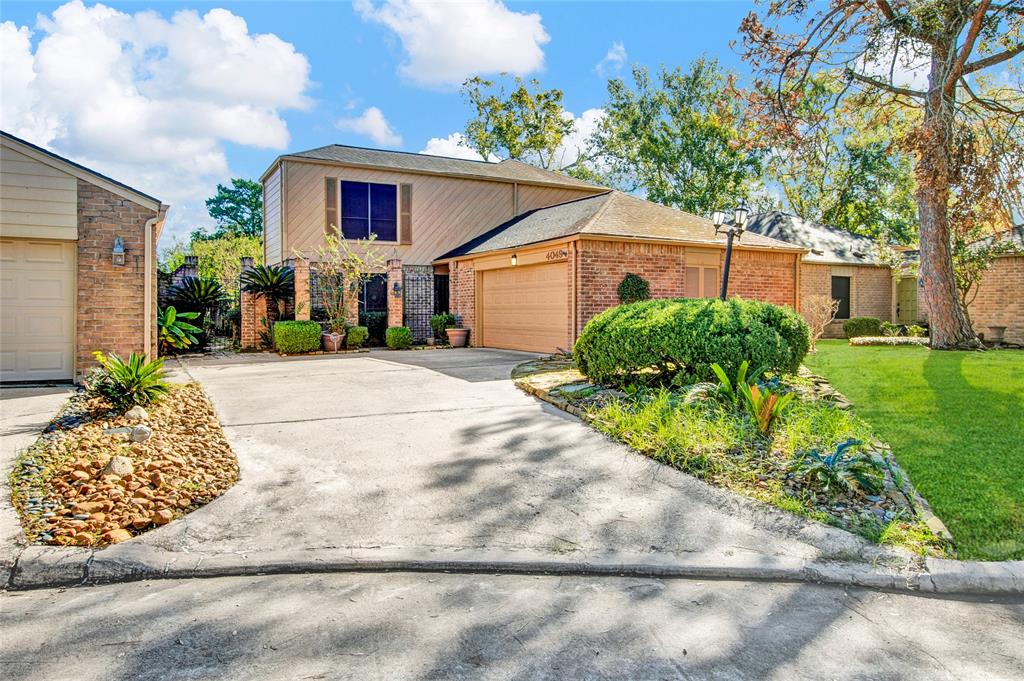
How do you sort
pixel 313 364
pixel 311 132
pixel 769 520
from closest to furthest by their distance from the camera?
Answer: pixel 769 520 < pixel 313 364 < pixel 311 132

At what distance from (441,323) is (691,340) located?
36.9ft

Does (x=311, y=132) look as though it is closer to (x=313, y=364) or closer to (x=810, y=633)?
(x=313, y=364)

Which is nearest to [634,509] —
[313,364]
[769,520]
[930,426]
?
[769,520]

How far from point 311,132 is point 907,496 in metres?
23.8

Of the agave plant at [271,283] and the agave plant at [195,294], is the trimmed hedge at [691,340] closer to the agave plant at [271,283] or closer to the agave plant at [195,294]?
the agave plant at [271,283]

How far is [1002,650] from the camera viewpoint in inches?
101

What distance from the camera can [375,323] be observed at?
57.1ft

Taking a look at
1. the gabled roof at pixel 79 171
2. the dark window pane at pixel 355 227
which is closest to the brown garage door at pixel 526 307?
the dark window pane at pixel 355 227

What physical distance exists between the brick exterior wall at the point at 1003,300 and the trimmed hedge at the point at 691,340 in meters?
13.6

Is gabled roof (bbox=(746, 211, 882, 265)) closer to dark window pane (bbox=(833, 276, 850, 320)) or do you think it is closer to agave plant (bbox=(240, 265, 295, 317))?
dark window pane (bbox=(833, 276, 850, 320))

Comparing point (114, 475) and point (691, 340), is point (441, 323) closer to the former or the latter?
point (691, 340)

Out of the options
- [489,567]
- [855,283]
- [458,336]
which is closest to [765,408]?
[489,567]

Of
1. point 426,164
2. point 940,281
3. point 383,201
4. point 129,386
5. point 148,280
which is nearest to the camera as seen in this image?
point 129,386

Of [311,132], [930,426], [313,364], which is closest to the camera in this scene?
[930,426]
